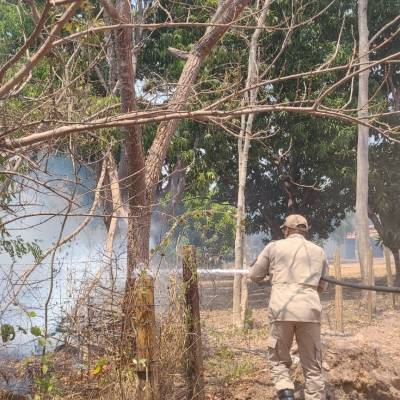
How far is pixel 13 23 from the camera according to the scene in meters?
11.6

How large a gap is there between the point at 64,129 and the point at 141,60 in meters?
10.6

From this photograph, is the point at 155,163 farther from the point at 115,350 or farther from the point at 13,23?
the point at 13,23

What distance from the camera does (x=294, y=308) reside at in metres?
4.76

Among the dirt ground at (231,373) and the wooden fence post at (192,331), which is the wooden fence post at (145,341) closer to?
the dirt ground at (231,373)

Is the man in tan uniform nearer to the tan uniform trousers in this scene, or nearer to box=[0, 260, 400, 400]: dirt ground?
the tan uniform trousers

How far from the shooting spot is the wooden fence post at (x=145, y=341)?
158 inches

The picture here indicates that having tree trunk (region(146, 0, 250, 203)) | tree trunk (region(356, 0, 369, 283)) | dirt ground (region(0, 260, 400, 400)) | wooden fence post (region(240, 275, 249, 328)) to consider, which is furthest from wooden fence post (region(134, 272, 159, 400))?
tree trunk (region(356, 0, 369, 283))

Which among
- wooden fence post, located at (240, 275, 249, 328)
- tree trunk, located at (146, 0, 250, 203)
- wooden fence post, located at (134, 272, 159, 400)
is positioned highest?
tree trunk, located at (146, 0, 250, 203)

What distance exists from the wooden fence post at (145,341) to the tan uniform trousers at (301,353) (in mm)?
1205

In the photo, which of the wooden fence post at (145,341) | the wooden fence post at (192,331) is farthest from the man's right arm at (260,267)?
the wooden fence post at (145,341)

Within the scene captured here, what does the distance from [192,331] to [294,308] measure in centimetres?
85

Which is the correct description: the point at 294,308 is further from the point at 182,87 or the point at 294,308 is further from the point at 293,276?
the point at 182,87

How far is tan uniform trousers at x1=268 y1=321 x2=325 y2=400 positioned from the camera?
4805 mm

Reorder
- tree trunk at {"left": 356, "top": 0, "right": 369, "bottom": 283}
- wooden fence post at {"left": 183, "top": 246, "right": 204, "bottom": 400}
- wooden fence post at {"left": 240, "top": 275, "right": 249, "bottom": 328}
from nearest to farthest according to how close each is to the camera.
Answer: wooden fence post at {"left": 183, "top": 246, "right": 204, "bottom": 400} → wooden fence post at {"left": 240, "top": 275, "right": 249, "bottom": 328} → tree trunk at {"left": 356, "top": 0, "right": 369, "bottom": 283}
